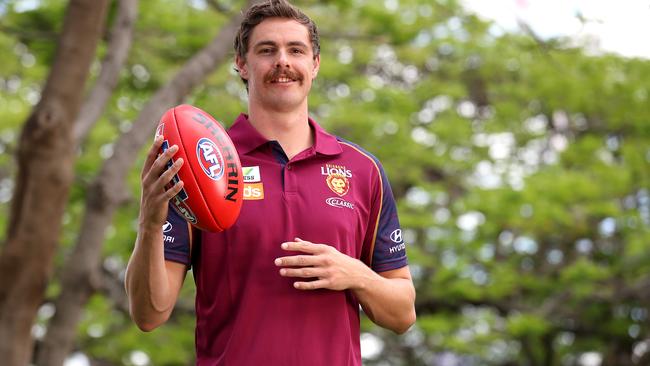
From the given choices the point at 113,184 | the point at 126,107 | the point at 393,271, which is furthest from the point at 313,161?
the point at 126,107

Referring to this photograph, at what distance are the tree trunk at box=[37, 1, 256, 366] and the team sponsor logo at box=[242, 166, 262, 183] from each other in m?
6.24

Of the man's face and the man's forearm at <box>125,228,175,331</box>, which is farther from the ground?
the man's face

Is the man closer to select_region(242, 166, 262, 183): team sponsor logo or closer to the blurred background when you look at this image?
select_region(242, 166, 262, 183): team sponsor logo

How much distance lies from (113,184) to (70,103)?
1343 millimetres

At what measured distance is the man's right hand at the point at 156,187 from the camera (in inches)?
94.2

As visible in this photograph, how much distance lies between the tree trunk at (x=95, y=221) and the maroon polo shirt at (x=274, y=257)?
6.24 metres

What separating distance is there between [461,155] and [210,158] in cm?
1331

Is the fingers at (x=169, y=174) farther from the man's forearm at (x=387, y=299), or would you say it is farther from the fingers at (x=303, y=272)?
the man's forearm at (x=387, y=299)

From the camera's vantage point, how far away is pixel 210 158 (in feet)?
8.45

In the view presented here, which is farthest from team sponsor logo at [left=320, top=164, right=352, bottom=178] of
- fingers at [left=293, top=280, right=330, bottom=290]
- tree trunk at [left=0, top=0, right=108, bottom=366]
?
tree trunk at [left=0, top=0, right=108, bottom=366]

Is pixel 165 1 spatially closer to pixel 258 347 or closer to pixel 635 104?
pixel 635 104

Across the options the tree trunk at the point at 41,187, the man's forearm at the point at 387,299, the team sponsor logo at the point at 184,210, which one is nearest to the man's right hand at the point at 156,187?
the team sponsor logo at the point at 184,210

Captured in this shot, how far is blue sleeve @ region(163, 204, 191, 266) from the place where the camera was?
8.75ft

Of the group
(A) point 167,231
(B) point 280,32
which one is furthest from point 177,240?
(B) point 280,32
